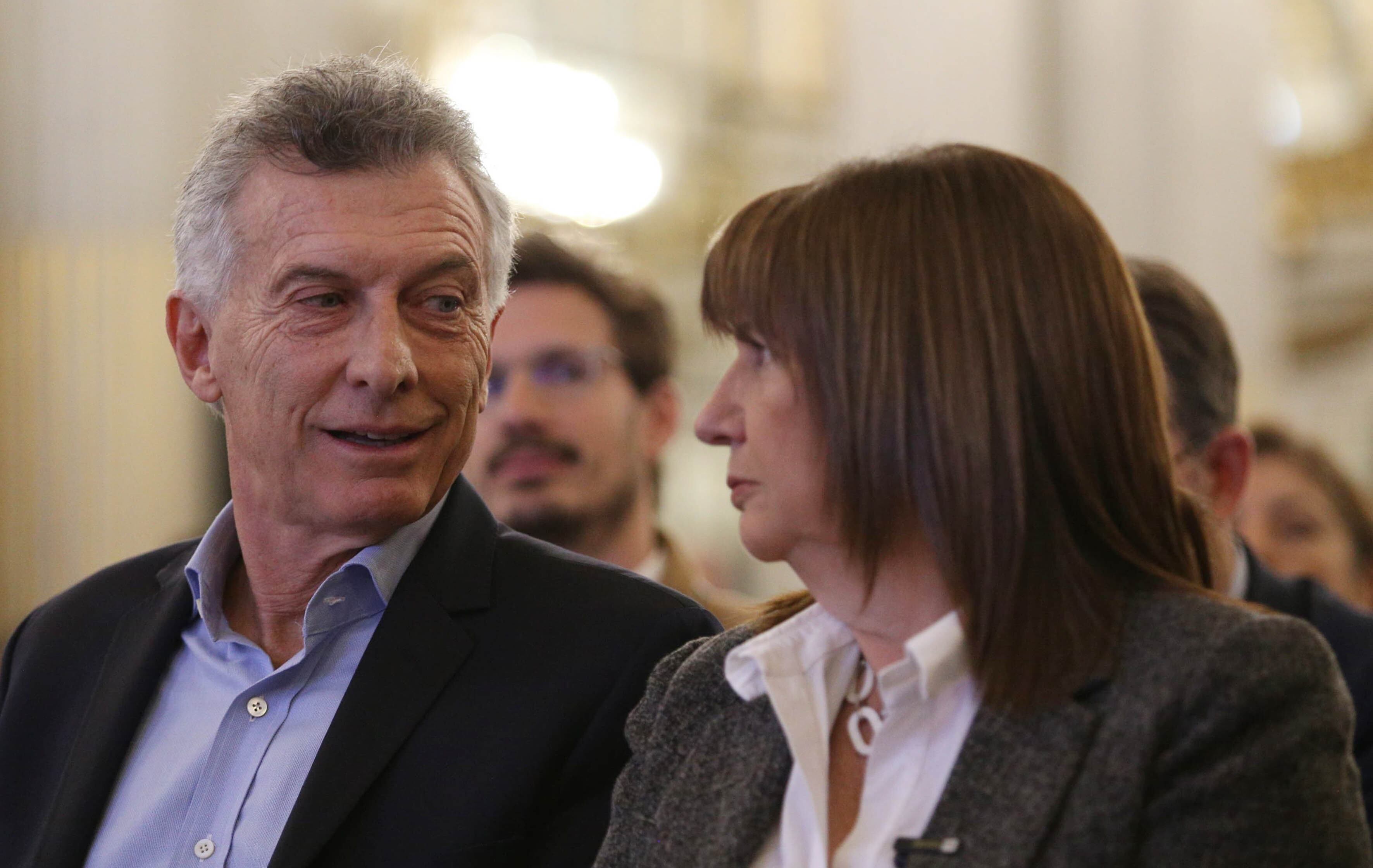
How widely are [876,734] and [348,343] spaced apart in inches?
39.2

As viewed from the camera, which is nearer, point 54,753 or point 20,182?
point 54,753

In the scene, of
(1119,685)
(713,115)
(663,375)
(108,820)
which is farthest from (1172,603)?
(713,115)

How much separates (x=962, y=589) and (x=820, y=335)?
0.33 meters

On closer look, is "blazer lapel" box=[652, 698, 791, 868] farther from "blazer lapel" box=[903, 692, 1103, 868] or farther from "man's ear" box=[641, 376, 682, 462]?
"man's ear" box=[641, 376, 682, 462]

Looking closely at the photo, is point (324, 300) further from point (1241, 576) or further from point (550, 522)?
point (1241, 576)

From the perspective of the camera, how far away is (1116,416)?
5.59 ft

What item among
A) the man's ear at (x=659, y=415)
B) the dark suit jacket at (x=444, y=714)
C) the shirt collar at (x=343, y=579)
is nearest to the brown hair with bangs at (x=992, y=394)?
the dark suit jacket at (x=444, y=714)

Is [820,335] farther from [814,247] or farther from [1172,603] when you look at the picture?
[1172,603]

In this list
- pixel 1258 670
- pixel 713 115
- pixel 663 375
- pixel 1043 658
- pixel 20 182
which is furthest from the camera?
pixel 713 115

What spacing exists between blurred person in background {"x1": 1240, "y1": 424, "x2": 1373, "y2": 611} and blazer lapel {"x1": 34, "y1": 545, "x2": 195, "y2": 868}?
3.08 metres

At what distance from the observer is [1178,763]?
5.06ft

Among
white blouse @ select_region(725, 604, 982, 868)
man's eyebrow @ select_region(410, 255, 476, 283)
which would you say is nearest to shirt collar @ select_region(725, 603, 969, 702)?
white blouse @ select_region(725, 604, 982, 868)

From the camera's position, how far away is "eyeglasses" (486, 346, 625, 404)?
3734 mm

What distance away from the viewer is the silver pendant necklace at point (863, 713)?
1.80 metres
